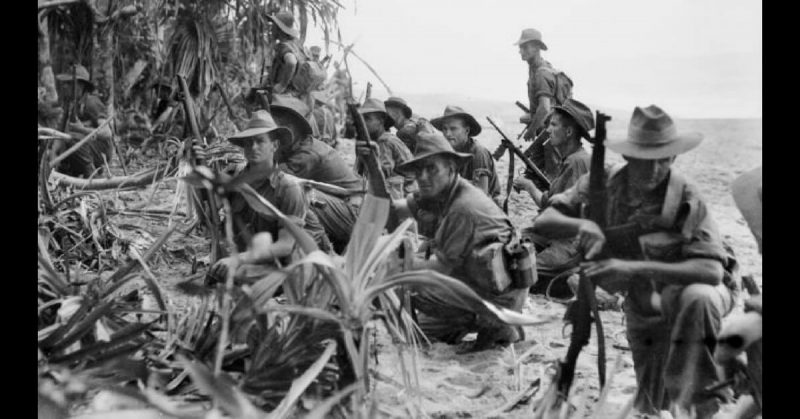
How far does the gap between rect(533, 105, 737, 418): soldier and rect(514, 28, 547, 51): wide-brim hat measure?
101 cm

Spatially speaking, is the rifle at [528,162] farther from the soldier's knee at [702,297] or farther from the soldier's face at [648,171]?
the soldier's knee at [702,297]

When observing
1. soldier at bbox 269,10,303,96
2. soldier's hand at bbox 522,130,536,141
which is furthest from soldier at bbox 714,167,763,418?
soldier at bbox 269,10,303,96

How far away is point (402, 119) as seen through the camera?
6.25m

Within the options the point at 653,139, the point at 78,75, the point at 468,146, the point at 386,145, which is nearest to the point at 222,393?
the point at 653,139

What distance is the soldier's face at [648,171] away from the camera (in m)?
3.56

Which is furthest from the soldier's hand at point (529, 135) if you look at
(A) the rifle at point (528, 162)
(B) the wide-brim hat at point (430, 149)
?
(B) the wide-brim hat at point (430, 149)

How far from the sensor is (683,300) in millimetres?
3498

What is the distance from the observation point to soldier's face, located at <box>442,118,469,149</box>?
5465mm

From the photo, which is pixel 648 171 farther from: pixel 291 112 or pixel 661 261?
pixel 291 112

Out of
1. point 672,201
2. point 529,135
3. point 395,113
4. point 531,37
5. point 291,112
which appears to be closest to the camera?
point 672,201

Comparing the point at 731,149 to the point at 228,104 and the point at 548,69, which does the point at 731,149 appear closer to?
the point at 548,69

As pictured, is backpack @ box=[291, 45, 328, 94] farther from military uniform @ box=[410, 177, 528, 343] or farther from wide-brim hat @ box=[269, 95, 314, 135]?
military uniform @ box=[410, 177, 528, 343]

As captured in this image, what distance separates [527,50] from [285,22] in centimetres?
237

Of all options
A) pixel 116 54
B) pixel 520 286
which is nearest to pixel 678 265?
pixel 520 286
